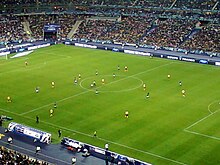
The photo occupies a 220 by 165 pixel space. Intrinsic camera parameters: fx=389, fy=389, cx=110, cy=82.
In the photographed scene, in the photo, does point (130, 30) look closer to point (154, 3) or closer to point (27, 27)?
point (154, 3)

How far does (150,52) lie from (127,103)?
37.7 meters

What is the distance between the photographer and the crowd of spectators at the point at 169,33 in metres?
96.8

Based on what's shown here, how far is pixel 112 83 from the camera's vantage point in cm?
6544

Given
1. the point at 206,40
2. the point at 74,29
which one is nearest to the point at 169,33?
the point at 206,40

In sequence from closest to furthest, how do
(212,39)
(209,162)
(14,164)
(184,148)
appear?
(14,164) → (209,162) → (184,148) → (212,39)

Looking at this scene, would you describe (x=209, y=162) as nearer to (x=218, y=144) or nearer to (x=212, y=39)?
(x=218, y=144)

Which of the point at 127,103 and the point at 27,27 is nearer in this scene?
the point at 127,103

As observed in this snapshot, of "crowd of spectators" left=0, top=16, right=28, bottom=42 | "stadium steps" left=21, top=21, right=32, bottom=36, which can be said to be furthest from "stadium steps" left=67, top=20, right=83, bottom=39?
"crowd of spectators" left=0, top=16, right=28, bottom=42

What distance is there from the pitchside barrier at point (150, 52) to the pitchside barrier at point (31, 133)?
4806 cm

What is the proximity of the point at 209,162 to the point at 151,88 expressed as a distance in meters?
25.5

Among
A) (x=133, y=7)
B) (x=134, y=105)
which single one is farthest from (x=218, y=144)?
(x=133, y=7)

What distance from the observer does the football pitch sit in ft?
137

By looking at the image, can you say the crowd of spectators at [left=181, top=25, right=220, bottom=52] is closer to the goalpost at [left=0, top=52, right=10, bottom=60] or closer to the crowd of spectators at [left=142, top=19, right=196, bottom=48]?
the crowd of spectators at [left=142, top=19, right=196, bottom=48]

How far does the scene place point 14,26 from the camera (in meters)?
112
